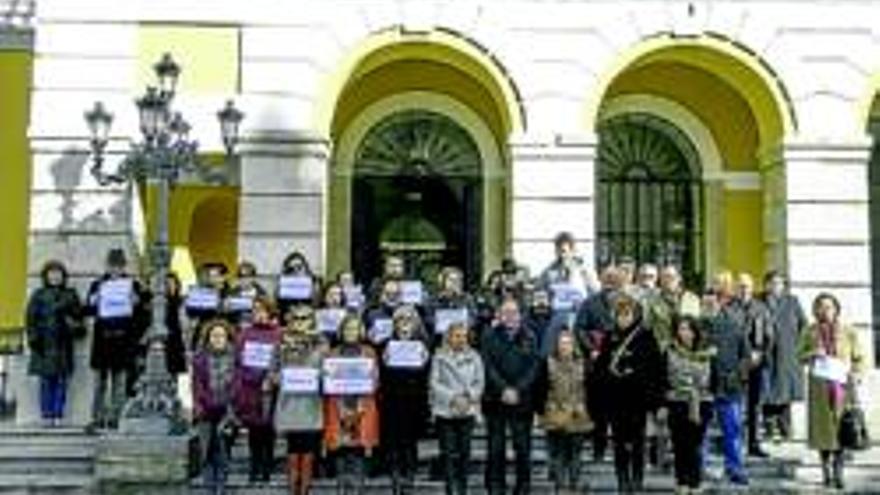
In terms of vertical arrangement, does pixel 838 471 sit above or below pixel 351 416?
below

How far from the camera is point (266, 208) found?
66.0 ft

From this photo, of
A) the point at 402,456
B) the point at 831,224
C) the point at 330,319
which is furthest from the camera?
the point at 831,224

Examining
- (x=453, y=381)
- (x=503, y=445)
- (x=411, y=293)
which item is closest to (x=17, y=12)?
(x=411, y=293)

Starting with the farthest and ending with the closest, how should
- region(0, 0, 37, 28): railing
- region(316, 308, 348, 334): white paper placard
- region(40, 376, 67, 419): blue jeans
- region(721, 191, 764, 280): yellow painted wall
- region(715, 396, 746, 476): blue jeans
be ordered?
region(721, 191, 764, 280): yellow painted wall
region(0, 0, 37, 28): railing
region(40, 376, 67, 419): blue jeans
region(715, 396, 746, 476): blue jeans
region(316, 308, 348, 334): white paper placard

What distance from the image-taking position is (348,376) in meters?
14.9

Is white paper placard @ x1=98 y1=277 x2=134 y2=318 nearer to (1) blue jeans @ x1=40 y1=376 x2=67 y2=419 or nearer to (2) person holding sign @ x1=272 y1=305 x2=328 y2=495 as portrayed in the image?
(1) blue jeans @ x1=40 y1=376 x2=67 y2=419

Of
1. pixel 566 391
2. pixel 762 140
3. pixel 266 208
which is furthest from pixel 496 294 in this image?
pixel 762 140

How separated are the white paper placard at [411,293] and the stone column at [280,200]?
11.4ft

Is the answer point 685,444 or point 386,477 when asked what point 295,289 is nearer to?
point 386,477

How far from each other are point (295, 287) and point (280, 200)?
336 cm

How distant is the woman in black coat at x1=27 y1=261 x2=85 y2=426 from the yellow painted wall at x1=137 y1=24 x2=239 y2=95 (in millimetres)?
3232

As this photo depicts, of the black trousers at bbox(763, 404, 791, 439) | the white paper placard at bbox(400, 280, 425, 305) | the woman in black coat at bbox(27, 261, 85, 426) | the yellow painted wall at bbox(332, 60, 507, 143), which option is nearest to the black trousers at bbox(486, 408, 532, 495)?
the white paper placard at bbox(400, 280, 425, 305)

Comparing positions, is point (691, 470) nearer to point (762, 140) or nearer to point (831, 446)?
point (831, 446)

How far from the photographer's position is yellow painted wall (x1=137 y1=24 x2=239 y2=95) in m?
20.3
